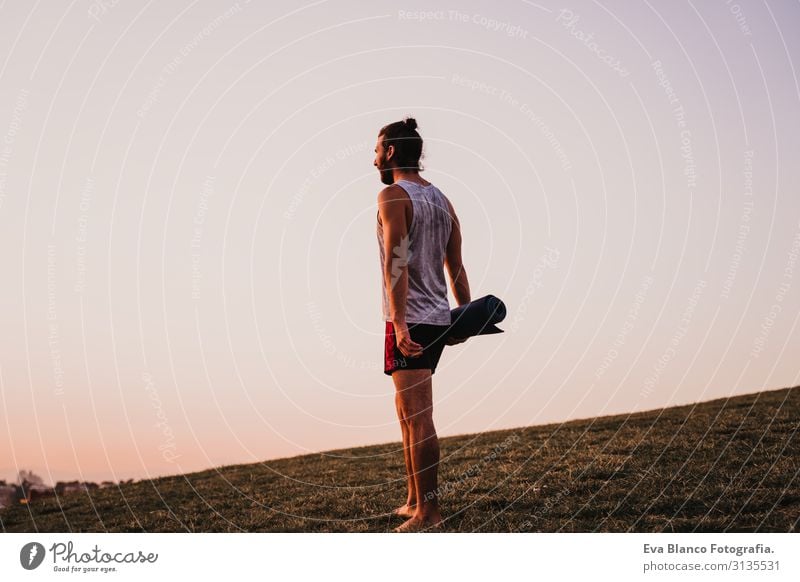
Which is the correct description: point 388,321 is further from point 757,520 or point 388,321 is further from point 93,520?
point 93,520

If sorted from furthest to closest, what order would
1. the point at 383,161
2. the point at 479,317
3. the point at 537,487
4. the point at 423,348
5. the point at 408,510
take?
the point at 537,487 < the point at 408,510 < the point at 383,161 < the point at 479,317 < the point at 423,348

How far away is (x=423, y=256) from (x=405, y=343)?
83cm

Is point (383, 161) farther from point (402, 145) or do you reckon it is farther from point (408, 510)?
point (408, 510)

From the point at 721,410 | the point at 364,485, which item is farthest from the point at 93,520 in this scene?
the point at 721,410

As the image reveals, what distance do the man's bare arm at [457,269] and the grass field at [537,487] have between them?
2.15 m

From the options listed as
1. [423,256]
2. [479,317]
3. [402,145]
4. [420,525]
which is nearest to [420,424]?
Result: [420,525]

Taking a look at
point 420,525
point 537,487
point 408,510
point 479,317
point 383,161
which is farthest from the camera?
point 537,487

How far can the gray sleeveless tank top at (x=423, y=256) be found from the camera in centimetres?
695

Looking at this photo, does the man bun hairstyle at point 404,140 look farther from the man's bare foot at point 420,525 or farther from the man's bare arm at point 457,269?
the man's bare foot at point 420,525

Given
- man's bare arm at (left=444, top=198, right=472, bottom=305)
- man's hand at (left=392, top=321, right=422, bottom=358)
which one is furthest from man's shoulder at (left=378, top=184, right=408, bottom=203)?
man's hand at (left=392, top=321, right=422, bottom=358)

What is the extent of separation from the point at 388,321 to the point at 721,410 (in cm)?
901

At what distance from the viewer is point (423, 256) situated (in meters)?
7.05

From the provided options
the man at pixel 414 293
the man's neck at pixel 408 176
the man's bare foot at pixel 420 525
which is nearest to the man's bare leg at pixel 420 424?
the man at pixel 414 293

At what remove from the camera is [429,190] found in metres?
7.12
